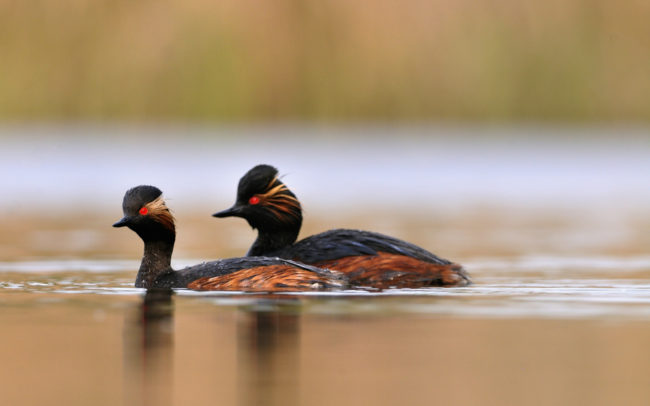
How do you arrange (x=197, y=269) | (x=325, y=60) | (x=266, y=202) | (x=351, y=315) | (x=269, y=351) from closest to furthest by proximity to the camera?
(x=269, y=351), (x=351, y=315), (x=197, y=269), (x=266, y=202), (x=325, y=60)

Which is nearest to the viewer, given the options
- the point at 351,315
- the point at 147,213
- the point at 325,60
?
the point at 351,315

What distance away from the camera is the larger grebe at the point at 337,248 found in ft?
44.6

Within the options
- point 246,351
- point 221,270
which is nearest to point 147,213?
point 221,270

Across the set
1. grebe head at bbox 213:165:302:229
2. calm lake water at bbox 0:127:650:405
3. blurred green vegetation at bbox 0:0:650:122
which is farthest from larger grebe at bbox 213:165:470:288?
blurred green vegetation at bbox 0:0:650:122

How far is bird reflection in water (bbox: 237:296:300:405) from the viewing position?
8234 mm

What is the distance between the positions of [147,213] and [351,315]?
3.02 meters

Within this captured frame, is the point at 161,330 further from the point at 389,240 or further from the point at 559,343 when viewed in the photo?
the point at 389,240

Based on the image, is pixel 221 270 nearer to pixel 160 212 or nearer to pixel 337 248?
pixel 160 212

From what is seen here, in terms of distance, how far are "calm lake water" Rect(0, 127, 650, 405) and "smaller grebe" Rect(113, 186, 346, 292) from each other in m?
0.29

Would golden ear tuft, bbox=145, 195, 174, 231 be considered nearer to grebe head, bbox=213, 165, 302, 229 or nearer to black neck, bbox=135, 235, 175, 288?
black neck, bbox=135, 235, 175, 288

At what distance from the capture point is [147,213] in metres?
13.5

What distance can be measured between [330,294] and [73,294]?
2.35 meters

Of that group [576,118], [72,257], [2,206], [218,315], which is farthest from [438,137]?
[218,315]

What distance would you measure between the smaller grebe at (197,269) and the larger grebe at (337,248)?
513 mm
